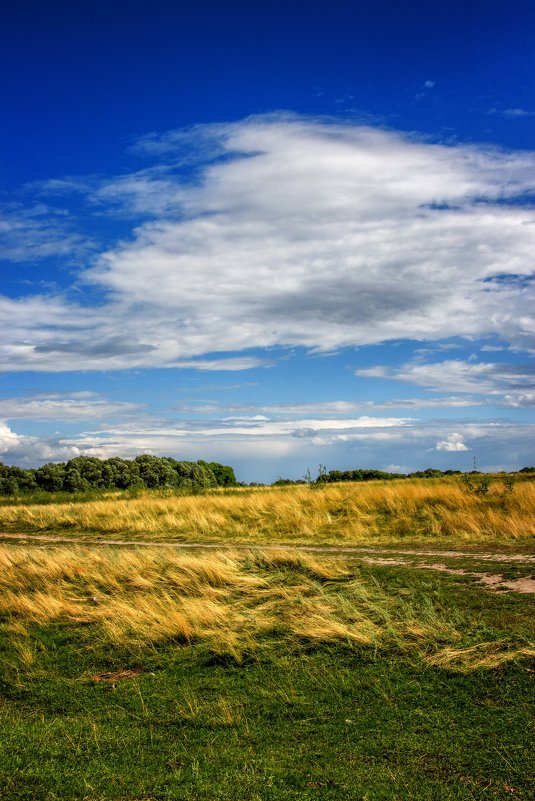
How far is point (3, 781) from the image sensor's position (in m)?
6.04

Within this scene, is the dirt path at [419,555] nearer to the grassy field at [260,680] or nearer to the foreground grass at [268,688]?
the grassy field at [260,680]

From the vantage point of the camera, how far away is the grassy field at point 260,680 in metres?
5.92

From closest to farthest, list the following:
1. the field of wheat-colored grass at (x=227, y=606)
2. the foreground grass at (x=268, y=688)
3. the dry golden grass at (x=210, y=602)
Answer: the foreground grass at (x=268, y=688) < the field of wheat-colored grass at (x=227, y=606) < the dry golden grass at (x=210, y=602)

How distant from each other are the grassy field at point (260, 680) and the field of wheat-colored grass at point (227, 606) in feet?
0.13

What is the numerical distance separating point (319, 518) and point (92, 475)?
3971 centimetres

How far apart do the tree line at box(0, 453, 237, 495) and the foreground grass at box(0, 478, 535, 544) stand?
27207 millimetres

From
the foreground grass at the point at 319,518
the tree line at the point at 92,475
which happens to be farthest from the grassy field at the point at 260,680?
the tree line at the point at 92,475

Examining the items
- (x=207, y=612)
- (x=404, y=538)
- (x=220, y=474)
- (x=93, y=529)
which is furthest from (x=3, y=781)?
(x=220, y=474)

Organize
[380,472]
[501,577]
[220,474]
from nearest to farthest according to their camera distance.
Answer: [501,577], [380,472], [220,474]

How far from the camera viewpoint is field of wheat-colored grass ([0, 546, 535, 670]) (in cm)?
922

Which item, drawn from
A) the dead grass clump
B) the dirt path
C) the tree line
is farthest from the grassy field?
the tree line

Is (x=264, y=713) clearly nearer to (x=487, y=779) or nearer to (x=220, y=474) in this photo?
(x=487, y=779)

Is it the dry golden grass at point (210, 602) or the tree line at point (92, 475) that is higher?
the tree line at point (92, 475)

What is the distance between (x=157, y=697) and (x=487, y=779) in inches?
164
